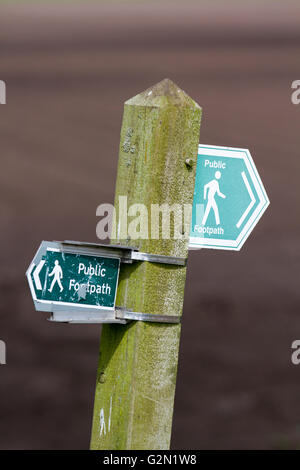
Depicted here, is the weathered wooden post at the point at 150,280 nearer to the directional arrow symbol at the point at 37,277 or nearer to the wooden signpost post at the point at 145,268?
the wooden signpost post at the point at 145,268

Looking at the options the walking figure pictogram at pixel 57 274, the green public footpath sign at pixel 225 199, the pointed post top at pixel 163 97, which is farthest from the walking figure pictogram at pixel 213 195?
the walking figure pictogram at pixel 57 274

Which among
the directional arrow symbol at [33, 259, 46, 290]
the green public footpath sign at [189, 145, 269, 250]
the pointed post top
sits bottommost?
the directional arrow symbol at [33, 259, 46, 290]

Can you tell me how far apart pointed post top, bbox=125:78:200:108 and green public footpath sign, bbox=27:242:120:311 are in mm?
401

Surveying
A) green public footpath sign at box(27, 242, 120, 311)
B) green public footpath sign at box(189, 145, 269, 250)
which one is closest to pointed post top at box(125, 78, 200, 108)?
green public footpath sign at box(189, 145, 269, 250)

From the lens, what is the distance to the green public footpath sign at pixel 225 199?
2025mm

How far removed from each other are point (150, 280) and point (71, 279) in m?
0.20

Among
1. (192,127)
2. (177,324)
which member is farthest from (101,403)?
(192,127)

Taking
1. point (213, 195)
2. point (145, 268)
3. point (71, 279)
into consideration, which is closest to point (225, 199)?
point (213, 195)

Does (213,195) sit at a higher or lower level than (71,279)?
higher

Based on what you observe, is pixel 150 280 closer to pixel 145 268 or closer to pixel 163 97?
pixel 145 268

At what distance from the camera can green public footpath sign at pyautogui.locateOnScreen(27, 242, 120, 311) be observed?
181 centimetres

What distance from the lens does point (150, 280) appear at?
1921mm

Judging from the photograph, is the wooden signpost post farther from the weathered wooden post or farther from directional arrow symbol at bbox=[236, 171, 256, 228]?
directional arrow symbol at bbox=[236, 171, 256, 228]

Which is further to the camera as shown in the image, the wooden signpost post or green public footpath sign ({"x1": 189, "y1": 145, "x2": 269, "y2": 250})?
green public footpath sign ({"x1": 189, "y1": 145, "x2": 269, "y2": 250})
